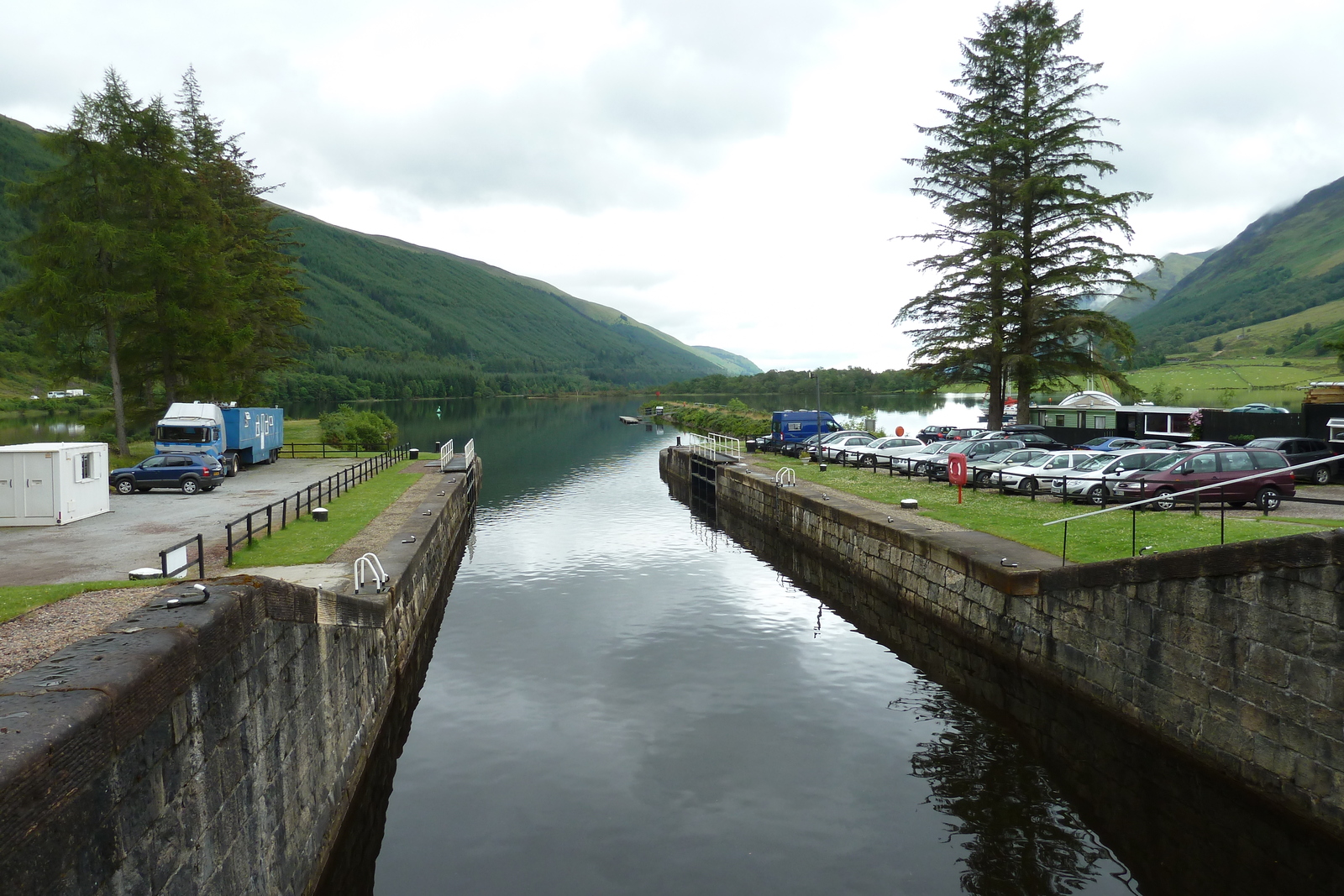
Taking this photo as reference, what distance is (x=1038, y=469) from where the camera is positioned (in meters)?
26.6

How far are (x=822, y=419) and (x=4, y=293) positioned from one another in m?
43.6

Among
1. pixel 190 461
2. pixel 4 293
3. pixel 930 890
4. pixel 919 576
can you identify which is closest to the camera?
pixel 930 890

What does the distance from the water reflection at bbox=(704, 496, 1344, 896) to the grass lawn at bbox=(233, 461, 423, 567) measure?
521 inches

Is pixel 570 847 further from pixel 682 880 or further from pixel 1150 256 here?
pixel 1150 256

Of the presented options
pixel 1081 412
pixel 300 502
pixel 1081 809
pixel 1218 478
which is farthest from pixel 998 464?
pixel 300 502

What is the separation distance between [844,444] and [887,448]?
3.77 meters

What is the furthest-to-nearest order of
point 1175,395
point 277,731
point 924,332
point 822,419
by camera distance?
point 1175,395 → point 822,419 → point 924,332 → point 277,731

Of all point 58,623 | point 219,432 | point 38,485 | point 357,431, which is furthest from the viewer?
point 357,431

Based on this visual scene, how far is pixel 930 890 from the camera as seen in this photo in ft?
32.0

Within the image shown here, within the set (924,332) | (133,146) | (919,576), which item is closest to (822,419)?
(924,332)

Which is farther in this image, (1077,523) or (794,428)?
(794,428)

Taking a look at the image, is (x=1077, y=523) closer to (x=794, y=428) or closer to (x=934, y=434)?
(x=794, y=428)

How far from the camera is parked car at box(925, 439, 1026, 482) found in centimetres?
3184

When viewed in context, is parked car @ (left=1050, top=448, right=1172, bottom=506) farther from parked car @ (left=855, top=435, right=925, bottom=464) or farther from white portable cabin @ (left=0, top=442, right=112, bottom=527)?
white portable cabin @ (left=0, top=442, right=112, bottom=527)
